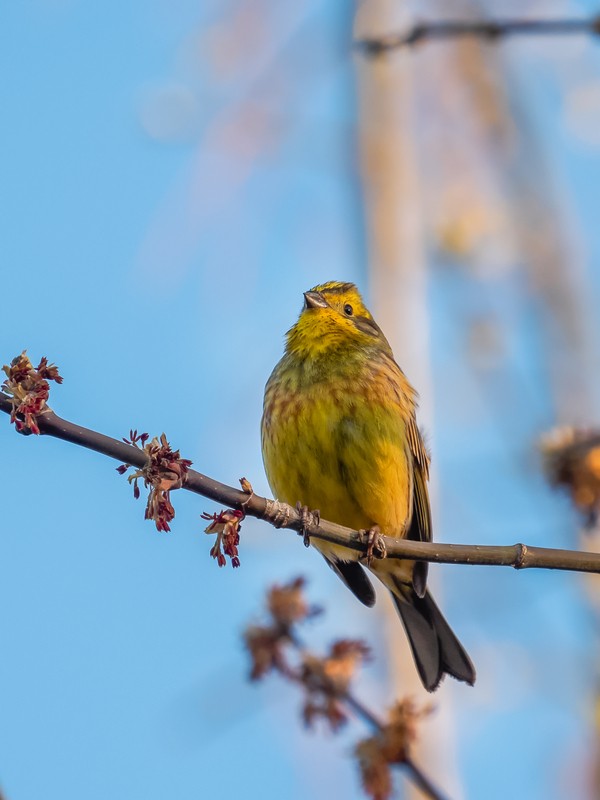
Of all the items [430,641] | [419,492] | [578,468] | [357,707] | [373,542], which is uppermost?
[419,492]

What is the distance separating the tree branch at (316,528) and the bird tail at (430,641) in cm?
143

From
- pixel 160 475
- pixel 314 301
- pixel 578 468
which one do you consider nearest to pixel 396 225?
pixel 314 301

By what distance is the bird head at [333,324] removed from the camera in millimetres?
5085

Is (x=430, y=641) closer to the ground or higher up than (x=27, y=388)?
higher up

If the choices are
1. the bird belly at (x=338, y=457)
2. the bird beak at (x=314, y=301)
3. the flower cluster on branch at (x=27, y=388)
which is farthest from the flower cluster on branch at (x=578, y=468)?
the flower cluster on branch at (x=27, y=388)

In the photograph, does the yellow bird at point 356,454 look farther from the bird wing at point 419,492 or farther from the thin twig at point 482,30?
the thin twig at point 482,30

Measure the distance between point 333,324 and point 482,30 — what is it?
1954 millimetres

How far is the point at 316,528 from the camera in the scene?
312 centimetres

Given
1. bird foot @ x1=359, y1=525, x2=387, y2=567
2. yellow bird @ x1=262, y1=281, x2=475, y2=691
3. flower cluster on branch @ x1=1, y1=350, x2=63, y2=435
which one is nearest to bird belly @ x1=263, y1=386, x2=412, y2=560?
yellow bird @ x1=262, y1=281, x2=475, y2=691

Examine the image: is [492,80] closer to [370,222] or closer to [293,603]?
[370,222]

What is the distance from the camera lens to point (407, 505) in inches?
195

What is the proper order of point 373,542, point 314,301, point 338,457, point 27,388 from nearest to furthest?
point 27,388, point 373,542, point 338,457, point 314,301

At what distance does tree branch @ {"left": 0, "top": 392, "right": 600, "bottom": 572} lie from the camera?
2.50m

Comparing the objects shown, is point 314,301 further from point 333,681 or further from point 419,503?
point 333,681
